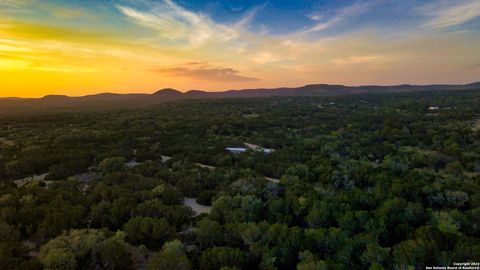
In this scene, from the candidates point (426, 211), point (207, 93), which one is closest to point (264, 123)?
point (426, 211)

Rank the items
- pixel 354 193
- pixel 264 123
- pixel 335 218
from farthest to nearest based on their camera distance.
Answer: pixel 264 123, pixel 354 193, pixel 335 218

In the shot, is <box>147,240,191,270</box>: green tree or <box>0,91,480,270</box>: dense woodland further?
<box>0,91,480,270</box>: dense woodland

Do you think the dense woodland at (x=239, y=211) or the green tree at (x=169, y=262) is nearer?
the green tree at (x=169, y=262)

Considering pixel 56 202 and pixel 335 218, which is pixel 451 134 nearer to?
pixel 335 218

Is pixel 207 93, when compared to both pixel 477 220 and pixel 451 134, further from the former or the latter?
pixel 477 220

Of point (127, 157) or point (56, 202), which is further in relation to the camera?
point (127, 157)

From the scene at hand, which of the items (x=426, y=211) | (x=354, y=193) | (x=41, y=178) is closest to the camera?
(x=426, y=211)

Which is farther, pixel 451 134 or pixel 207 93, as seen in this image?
Answer: pixel 207 93

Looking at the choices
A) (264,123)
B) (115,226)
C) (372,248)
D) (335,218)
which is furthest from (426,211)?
(264,123)

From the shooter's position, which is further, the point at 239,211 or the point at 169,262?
the point at 239,211
